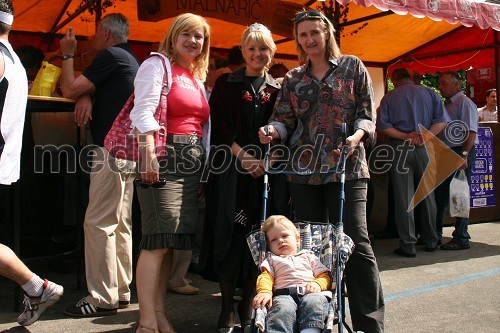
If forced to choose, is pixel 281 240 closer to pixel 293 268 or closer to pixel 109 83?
pixel 293 268

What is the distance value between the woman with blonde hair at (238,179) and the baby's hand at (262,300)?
904 millimetres

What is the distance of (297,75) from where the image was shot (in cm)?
429

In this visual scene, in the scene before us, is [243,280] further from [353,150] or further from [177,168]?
[353,150]

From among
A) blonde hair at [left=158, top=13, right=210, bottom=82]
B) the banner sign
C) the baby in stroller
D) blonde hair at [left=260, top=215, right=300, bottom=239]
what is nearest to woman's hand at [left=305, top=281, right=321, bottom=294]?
the baby in stroller

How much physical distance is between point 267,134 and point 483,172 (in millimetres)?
5849

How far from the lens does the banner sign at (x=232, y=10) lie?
8.15m

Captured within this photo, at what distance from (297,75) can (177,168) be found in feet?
3.29

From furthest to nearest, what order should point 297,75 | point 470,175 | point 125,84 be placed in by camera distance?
point 470,175
point 125,84
point 297,75

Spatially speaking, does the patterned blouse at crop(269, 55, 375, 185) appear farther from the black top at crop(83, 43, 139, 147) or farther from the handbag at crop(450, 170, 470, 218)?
the handbag at crop(450, 170, 470, 218)

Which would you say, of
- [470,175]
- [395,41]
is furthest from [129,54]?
[395,41]

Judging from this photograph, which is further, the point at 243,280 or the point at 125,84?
the point at 125,84

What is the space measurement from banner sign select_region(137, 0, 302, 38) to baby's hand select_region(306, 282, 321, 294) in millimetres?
5339

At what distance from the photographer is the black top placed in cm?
468

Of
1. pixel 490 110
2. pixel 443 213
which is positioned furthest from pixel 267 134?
pixel 490 110
